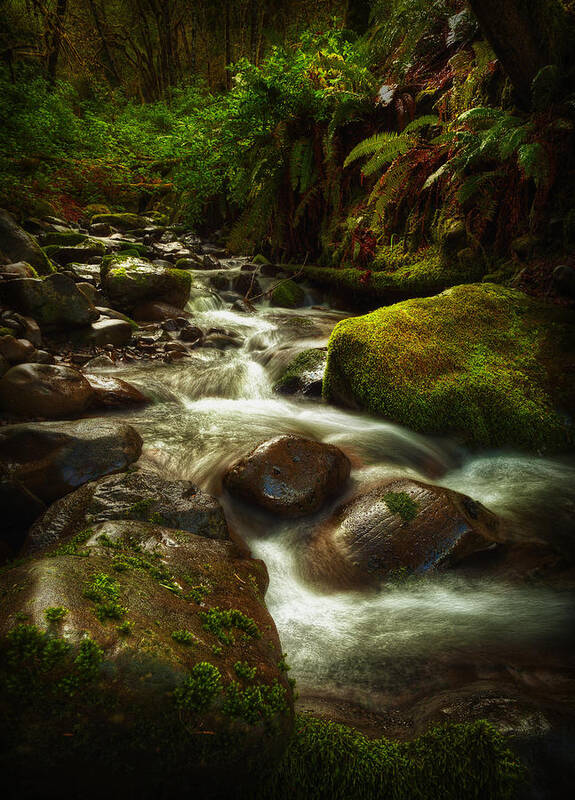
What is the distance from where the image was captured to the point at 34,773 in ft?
3.51

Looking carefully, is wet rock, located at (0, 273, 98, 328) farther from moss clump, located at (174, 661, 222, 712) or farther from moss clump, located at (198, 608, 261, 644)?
moss clump, located at (174, 661, 222, 712)

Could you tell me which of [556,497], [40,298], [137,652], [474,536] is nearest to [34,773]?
[137,652]

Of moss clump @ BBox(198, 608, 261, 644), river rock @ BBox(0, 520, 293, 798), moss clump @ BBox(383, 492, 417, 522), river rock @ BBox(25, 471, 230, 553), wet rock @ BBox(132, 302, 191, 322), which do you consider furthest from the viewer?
wet rock @ BBox(132, 302, 191, 322)

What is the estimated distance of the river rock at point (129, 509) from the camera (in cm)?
244

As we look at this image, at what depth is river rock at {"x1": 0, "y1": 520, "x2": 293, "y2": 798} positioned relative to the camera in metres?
1.09

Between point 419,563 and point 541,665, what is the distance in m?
0.80

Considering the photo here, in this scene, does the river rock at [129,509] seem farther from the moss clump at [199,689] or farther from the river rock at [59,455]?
the moss clump at [199,689]

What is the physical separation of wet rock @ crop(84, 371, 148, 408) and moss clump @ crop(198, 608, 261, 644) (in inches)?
135

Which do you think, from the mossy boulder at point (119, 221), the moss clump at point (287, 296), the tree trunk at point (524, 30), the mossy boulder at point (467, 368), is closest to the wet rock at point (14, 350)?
the mossy boulder at point (467, 368)

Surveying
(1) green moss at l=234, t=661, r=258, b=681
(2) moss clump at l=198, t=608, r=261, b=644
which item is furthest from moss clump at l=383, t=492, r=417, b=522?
(1) green moss at l=234, t=661, r=258, b=681

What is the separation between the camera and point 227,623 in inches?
62.6

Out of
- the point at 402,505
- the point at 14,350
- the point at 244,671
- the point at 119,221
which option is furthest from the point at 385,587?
the point at 119,221

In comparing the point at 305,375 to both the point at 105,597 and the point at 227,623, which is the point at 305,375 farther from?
the point at 105,597

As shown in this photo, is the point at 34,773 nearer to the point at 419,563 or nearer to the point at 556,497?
the point at 419,563
